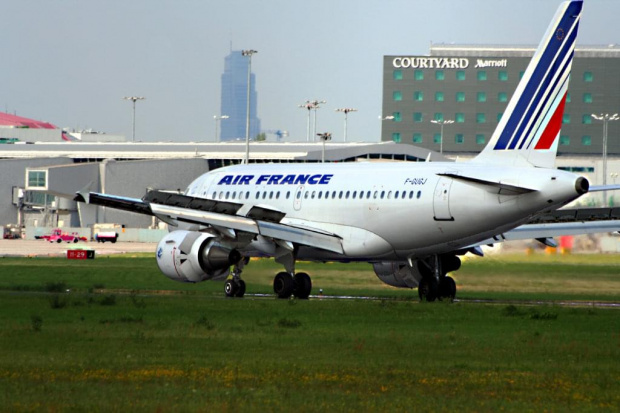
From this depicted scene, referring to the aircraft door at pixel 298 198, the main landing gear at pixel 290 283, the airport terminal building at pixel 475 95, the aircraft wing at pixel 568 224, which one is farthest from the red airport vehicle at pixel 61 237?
the aircraft wing at pixel 568 224

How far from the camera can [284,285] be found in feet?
128

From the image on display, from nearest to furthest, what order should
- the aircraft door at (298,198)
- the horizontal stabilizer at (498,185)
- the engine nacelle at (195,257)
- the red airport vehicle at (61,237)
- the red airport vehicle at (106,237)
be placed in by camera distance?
the horizontal stabilizer at (498,185) < the engine nacelle at (195,257) < the aircraft door at (298,198) < the red airport vehicle at (106,237) < the red airport vehicle at (61,237)

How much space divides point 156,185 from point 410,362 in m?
119

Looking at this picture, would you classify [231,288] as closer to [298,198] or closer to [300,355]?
[298,198]

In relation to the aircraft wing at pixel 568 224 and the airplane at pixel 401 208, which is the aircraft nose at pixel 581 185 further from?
the aircraft wing at pixel 568 224

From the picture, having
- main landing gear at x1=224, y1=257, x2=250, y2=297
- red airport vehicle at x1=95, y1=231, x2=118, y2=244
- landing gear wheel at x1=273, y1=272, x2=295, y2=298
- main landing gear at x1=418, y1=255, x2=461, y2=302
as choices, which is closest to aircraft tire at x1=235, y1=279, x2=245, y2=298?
main landing gear at x1=224, y1=257, x2=250, y2=297

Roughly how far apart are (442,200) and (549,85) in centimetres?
481

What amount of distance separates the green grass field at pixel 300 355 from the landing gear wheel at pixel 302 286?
265cm

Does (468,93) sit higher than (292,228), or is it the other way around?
(468,93)

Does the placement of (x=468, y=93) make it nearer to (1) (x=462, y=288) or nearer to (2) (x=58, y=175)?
(2) (x=58, y=175)

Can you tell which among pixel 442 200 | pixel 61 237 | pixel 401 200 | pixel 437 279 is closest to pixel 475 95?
pixel 61 237

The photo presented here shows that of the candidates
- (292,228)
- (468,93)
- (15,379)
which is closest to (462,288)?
(292,228)

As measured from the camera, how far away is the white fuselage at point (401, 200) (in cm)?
3431

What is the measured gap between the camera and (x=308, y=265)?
2336 inches
